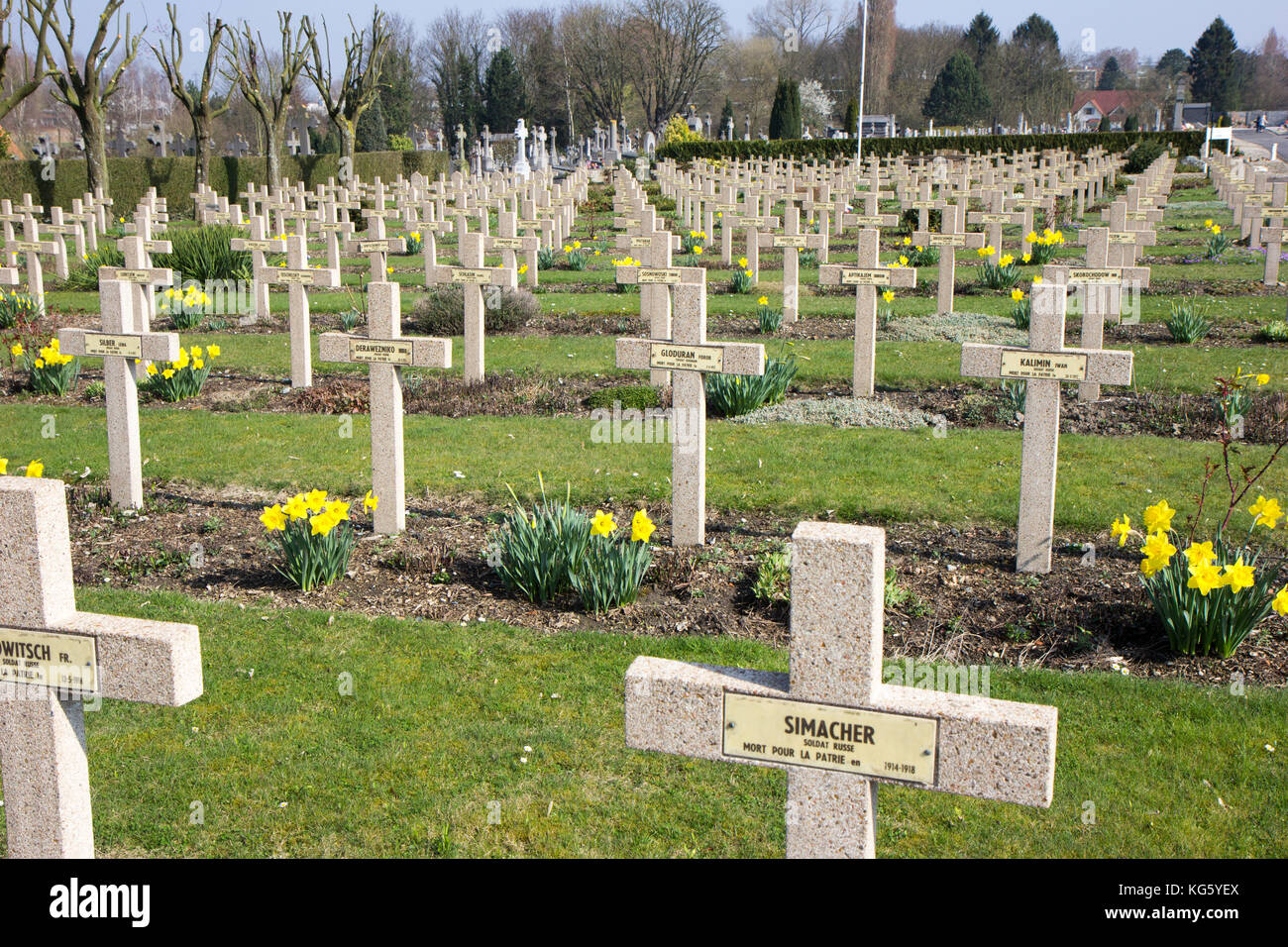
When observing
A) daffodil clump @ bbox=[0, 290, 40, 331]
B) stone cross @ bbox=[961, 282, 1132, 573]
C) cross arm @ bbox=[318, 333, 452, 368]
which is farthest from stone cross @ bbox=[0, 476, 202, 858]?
daffodil clump @ bbox=[0, 290, 40, 331]

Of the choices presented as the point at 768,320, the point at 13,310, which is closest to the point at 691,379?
the point at 768,320

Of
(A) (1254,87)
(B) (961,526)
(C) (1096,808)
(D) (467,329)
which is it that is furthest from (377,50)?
(A) (1254,87)

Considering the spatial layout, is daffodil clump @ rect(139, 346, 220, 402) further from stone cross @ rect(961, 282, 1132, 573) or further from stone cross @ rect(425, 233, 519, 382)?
stone cross @ rect(961, 282, 1132, 573)

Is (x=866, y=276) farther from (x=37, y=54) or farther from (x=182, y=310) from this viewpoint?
(x=37, y=54)

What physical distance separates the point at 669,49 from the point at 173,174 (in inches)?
1479

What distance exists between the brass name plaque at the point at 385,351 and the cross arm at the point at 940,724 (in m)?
4.48

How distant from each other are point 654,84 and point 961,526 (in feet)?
221

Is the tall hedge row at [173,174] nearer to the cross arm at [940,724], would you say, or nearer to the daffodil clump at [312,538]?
the daffodil clump at [312,538]

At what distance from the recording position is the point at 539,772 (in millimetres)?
4383

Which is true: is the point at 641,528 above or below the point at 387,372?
below

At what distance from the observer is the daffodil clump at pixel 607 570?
19.1ft

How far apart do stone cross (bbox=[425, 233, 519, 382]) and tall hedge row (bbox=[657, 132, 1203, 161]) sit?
37392mm

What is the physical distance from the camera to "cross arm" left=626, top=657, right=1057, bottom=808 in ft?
8.16
